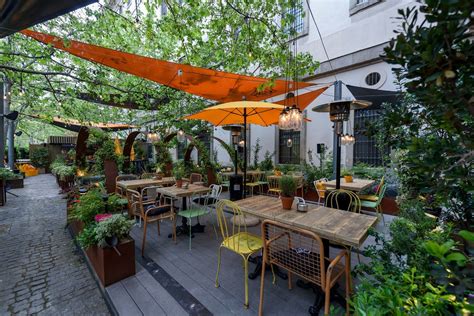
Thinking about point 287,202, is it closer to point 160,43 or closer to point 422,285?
point 422,285

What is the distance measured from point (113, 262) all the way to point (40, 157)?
16820mm

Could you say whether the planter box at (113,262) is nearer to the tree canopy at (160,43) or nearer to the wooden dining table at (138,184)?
the wooden dining table at (138,184)

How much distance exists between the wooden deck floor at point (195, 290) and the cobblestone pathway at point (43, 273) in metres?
0.34

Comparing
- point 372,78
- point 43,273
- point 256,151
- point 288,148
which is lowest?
point 43,273

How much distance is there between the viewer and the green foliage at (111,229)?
2334 millimetres

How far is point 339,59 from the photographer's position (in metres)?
6.52

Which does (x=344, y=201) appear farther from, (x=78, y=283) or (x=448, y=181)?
(x=78, y=283)

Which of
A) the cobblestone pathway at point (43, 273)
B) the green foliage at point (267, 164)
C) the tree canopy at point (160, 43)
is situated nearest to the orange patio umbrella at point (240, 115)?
the tree canopy at point (160, 43)

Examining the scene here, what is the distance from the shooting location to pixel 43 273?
271cm

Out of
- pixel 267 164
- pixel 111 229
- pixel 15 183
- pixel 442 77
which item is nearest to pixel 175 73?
pixel 111 229

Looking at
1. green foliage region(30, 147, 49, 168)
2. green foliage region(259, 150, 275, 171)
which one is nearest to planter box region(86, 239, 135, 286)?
green foliage region(259, 150, 275, 171)

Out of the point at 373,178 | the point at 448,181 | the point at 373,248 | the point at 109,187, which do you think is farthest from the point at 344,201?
the point at 109,187

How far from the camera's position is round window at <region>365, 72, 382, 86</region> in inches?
232

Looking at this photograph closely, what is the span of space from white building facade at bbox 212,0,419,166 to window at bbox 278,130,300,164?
0.04 m
